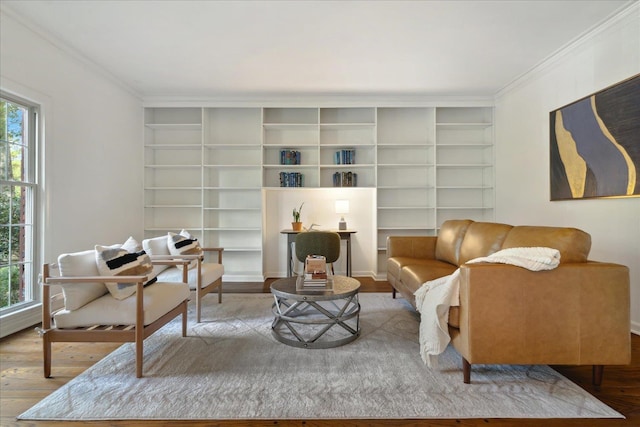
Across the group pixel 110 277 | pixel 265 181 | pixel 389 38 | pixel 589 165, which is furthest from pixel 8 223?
pixel 589 165

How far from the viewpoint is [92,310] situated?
203 cm

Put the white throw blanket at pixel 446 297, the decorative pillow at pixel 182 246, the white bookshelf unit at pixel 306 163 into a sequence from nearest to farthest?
1. the white throw blanket at pixel 446 297
2. the decorative pillow at pixel 182 246
3. the white bookshelf unit at pixel 306 163

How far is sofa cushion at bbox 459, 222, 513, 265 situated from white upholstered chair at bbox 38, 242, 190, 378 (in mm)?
2674

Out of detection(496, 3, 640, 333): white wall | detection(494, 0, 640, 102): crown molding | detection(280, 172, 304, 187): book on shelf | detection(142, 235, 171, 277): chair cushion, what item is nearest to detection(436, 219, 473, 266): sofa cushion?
detection(496, 3, 640, 333): white wall

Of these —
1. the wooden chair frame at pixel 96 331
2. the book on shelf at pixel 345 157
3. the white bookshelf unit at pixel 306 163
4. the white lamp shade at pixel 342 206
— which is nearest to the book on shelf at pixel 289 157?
the white bookshelf unit at pixel 306 163

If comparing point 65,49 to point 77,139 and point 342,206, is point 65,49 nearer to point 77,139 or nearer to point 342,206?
point 77,139

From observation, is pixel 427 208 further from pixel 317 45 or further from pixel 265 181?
pixel 317 45

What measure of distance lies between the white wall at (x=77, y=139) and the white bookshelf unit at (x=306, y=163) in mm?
554

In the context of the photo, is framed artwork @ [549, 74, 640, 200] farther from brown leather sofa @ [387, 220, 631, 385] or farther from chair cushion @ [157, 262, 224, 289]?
chair cushion @ [157, 262, 224, 289]

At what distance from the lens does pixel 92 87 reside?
3840 millimetres

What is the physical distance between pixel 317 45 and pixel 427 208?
115 inches

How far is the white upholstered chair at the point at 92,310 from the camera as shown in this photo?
199 centimetres

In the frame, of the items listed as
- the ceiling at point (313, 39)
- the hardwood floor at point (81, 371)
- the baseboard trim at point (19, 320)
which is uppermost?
the ceiling at point (313, 39)

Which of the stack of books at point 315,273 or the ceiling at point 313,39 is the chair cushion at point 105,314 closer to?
the stack of books at point 315,273
